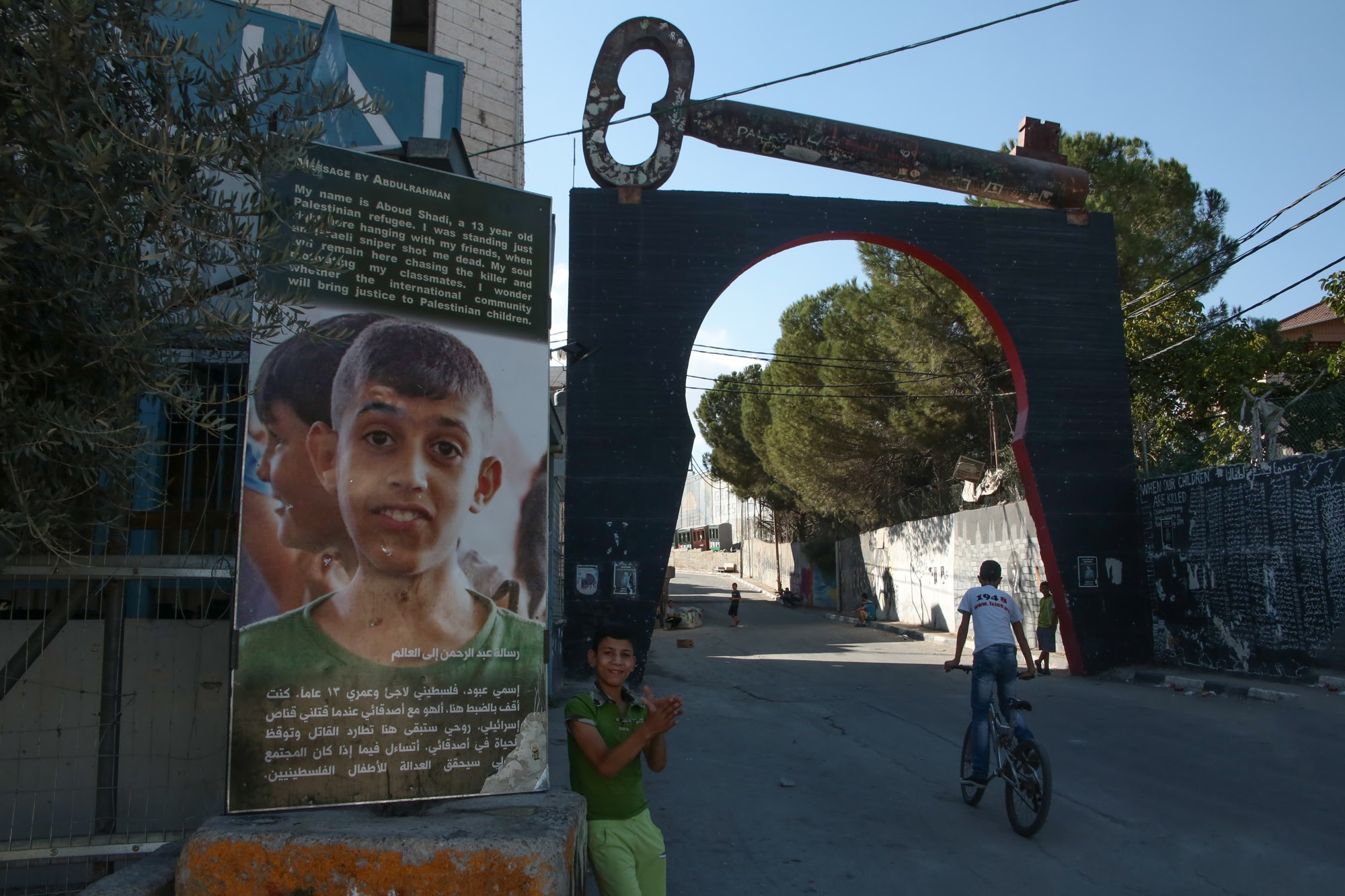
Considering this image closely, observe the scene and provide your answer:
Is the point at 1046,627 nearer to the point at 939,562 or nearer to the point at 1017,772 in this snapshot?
the point at 939,562

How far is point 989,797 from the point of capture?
6926 mm

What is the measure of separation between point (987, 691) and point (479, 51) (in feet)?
34.6

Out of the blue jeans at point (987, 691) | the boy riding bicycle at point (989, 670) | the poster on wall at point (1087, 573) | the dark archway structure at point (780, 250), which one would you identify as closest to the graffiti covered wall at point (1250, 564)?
the dark archway structure at point (780, 250)

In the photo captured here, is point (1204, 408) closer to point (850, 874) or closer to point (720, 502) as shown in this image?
point (850, 874)

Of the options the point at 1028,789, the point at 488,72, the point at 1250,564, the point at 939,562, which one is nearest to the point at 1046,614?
the point at 1250,564

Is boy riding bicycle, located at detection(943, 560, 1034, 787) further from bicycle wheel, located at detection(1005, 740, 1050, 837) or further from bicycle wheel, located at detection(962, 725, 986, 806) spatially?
bicycle wheel, located at detection(1005, 740, 1050, 837)

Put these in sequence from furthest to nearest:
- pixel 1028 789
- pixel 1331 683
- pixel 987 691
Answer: pixel 1331 683 < pixel 987 691 < pixel 1028 789

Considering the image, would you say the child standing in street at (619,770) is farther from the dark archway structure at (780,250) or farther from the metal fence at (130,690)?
the dark archway structure at (780,250)

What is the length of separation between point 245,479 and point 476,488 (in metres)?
0.98

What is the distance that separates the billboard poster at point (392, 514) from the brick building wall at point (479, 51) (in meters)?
7.79

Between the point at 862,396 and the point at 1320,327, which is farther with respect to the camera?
the point at 1320,327

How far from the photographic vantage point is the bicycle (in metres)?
5.63

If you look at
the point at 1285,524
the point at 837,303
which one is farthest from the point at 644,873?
the point at 837,303

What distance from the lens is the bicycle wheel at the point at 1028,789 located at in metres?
5.60
